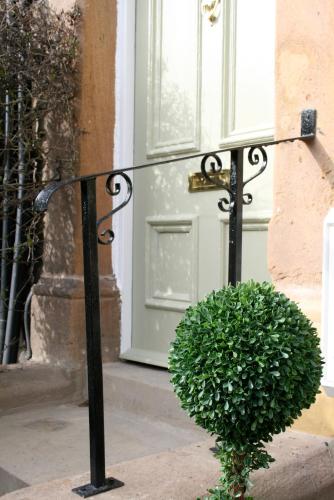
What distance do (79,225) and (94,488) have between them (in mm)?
1998

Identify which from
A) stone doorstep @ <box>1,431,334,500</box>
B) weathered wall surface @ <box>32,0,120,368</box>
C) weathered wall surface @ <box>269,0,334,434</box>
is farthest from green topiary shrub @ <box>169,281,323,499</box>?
weathered wall surface @ <box>32,0,120,368</box>

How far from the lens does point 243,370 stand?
159 centimetres

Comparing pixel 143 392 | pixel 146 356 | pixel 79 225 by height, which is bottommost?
pixel 143 392

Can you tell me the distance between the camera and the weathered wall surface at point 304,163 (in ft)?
7.67

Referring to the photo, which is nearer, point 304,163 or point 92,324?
point 92,324

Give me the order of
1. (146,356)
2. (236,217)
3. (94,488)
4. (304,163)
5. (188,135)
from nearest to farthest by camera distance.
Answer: (94,488) < (236,217) < (304,163) < (188,135) < (146,356)

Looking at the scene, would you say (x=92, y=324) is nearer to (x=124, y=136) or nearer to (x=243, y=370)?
(x=243, y=370)

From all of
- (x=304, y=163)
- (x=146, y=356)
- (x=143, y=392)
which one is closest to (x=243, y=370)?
(x=304, y=163)

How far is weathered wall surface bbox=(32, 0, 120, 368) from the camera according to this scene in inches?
143

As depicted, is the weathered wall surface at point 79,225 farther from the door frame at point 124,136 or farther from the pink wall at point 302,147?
the pink wall at point 302,147

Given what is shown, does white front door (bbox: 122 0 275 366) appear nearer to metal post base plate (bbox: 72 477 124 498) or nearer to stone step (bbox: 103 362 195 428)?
stone step (bbox: 103 362 195 428)

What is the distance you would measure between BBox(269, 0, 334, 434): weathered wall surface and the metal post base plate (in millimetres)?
812

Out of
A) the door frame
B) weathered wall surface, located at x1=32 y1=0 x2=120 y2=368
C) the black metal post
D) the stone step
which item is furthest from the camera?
the door frame

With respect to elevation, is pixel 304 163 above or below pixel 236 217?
above
